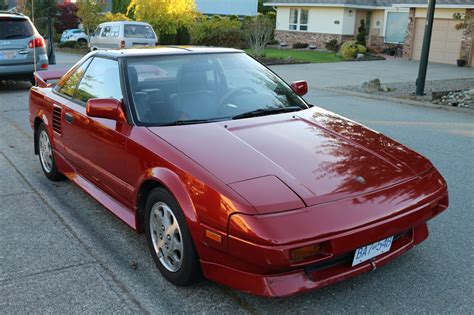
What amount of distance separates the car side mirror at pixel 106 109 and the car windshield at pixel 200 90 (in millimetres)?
129

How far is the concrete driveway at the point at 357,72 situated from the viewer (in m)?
16.4

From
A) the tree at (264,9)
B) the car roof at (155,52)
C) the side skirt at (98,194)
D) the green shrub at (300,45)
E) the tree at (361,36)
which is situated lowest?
the side skirt at (98,194)

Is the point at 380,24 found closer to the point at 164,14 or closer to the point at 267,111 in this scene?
the point at 164,14

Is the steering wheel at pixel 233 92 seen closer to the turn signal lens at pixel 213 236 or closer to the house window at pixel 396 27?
the turn signal lens at pixel 213 236

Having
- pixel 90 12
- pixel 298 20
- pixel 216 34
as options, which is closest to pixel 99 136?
pixel 216 34

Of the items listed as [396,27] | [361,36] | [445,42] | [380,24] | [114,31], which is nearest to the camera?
[114,31]

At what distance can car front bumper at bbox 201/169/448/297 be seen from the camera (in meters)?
2.63

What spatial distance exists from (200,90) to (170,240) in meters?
1.38

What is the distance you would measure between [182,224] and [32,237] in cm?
166

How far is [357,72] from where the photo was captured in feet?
62.4

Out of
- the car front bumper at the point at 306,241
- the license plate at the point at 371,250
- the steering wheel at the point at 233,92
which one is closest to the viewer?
the car front bumper at the point at 306,241

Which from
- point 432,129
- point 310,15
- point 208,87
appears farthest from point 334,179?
point 310,15

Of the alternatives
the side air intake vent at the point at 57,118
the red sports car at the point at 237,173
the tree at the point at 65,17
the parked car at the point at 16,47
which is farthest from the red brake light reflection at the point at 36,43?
the tree at the point at 65,17

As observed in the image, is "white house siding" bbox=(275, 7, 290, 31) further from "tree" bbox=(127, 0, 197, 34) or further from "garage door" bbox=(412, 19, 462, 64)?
"garage door" bbox=(412, 19, 462, 64)
